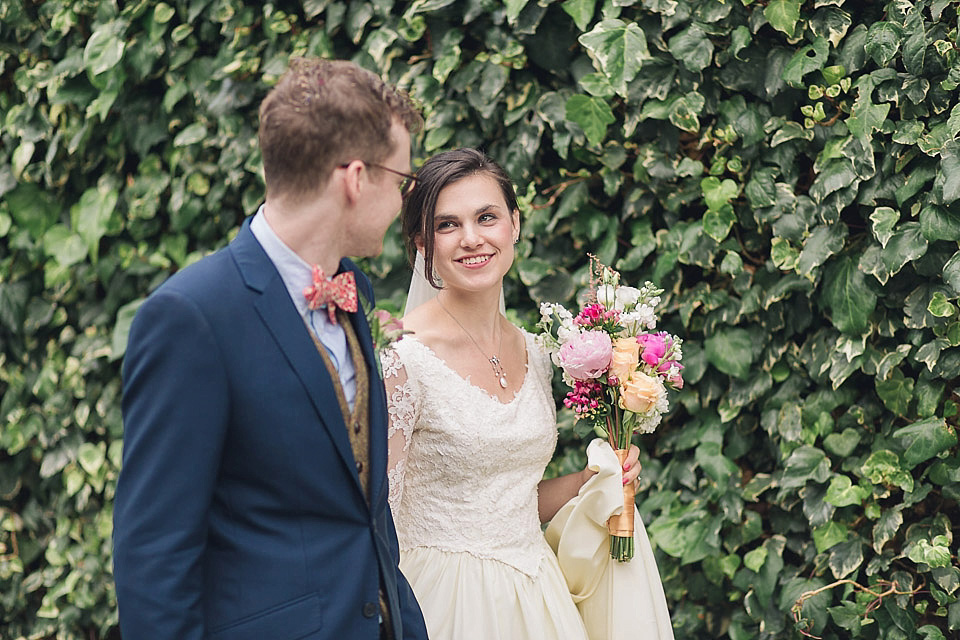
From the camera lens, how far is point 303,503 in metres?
1.58

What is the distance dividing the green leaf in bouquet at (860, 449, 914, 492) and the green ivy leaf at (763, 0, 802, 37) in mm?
1095

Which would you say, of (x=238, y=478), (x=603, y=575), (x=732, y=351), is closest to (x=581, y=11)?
(x=732, y=351)

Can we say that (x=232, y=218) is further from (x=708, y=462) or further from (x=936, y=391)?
(x=936, y=391)

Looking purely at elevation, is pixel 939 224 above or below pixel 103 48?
below

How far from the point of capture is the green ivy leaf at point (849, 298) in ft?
8.24

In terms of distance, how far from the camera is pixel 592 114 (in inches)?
112

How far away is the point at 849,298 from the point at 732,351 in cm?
35

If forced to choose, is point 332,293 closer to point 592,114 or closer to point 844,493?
point 592,114

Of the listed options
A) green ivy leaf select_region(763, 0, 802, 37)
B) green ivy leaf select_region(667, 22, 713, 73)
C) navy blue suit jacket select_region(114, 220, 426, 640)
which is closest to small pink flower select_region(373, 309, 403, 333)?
navy blue suit jacket select_region(114, 220, 426, 640)

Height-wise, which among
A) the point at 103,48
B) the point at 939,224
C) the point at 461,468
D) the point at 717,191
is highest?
the point at 103,48

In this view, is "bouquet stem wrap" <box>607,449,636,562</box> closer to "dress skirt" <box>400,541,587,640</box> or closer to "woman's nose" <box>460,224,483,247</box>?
"dress skirt" <box>400,541,587,640</box>

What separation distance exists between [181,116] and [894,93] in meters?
2.47

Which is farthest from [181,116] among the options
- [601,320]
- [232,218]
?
[601,320]

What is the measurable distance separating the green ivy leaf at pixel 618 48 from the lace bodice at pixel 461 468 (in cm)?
96
